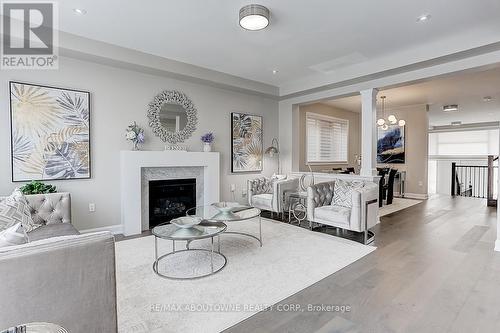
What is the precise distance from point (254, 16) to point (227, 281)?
2758 mm

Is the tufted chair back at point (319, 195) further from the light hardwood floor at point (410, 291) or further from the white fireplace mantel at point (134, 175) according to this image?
the white fireplace mantel at point (134, 175)

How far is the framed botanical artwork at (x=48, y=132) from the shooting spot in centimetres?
342

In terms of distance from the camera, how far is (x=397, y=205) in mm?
6496

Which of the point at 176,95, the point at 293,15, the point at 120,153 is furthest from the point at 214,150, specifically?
the point at 293,15

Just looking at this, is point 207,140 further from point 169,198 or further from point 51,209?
point 51,209

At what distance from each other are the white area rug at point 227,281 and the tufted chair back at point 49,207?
0.80 m

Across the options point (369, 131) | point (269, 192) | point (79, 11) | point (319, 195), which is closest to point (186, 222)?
point (319, 195)

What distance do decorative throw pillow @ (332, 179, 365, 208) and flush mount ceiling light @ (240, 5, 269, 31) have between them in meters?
2.62

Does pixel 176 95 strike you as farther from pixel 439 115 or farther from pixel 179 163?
pixel 439 115

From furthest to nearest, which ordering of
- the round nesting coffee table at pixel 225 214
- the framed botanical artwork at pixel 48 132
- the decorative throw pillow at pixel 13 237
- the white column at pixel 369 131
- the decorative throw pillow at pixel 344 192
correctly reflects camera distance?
1. the white column at pixel 369 131
2. the decorative throw pillow at pixel 344 192
3. the framed botanical artwork at pixel 48 132
4. the round nesting coffee table at pixel 225 214
5. the decorative throw pillow at pixel 13 237

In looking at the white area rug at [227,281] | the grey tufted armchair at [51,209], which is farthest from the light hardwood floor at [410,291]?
the grey tufted armchair at [51,209]

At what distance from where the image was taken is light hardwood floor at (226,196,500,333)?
75.6 inches

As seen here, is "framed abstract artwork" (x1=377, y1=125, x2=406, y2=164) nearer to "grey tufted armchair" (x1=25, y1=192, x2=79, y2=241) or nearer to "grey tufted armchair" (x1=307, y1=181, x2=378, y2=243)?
"grey tufted armchair" (x1=307, y1=181, x2=378, y2=243)

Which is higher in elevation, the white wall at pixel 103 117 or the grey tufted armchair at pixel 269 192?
the white wall at pixel 103 117
